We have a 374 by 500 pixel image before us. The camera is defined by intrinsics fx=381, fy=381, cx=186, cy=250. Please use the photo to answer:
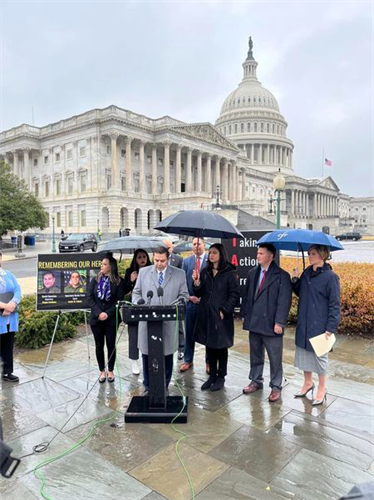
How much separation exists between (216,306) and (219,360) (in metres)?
0.91

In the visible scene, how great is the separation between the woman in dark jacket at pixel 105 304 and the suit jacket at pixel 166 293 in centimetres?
99

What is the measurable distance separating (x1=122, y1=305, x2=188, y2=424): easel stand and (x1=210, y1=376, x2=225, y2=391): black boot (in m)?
0.84

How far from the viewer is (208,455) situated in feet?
13.1

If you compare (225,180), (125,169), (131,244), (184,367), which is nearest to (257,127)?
(225,180)

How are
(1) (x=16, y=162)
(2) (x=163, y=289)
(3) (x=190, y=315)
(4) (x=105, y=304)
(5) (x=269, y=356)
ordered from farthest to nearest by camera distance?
(1) (x=16, y=162)
(3) (x=190, y=315)
(4) (x=105, y=304)
(5) (x=269, y=356)
(2) (x=163, y=289)

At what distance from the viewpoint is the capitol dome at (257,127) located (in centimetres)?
11569

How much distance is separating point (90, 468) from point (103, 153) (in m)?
61.4

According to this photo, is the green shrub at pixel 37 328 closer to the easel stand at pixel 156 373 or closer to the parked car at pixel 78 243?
the easel stand at pixel 156 373

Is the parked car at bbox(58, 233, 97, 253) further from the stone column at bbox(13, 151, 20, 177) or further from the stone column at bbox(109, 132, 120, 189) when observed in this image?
the stone column at bbox(13, 151, 20, 177)

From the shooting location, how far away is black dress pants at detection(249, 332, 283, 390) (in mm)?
5422

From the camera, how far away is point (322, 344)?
16.6 feet

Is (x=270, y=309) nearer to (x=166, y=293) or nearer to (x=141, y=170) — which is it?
(x=166, y=293)

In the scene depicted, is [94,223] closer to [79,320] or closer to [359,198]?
[79,320]

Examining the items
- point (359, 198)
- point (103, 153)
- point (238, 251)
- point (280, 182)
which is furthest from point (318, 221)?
point (238, 251)
